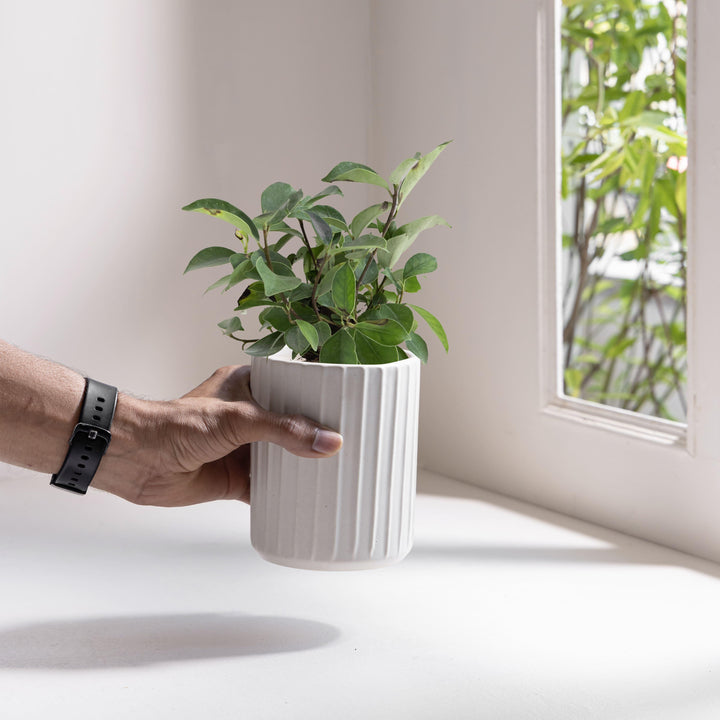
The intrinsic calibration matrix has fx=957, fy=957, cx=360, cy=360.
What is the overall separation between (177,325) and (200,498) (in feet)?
1.91

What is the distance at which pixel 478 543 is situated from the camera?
1.15 meters

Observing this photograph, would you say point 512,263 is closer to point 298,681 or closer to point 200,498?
point 200,498

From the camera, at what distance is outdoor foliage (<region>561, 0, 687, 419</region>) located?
1.56 metres

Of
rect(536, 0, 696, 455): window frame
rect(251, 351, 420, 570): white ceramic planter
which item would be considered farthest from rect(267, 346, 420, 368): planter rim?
rect(536, 0, 696, 455): window frame

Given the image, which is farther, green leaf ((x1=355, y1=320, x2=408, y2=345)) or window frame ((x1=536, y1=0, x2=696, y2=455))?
window frame ((x1=536, y1=0, x2=696, y2=455))

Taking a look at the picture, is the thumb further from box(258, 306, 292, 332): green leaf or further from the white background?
the white background

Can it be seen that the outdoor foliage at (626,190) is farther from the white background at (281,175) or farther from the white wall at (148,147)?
the white wall at (148,147)

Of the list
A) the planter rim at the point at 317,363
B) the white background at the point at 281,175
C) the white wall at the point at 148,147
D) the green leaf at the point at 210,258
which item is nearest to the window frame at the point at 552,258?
the white background at the point at 281,175

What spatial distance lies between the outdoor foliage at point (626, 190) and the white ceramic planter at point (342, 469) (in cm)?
78

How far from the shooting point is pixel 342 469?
762mm

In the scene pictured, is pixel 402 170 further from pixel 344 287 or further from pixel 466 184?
pixel 466 184

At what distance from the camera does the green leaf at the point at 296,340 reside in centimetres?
74

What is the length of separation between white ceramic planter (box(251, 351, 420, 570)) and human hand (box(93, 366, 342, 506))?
0.8 inches

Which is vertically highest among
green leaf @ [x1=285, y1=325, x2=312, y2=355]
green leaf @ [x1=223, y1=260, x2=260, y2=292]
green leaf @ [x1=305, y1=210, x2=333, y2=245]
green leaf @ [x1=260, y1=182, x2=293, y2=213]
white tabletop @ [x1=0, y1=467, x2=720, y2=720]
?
green leaf @ [x1=260, y1=182, x2=293, y2=213]
